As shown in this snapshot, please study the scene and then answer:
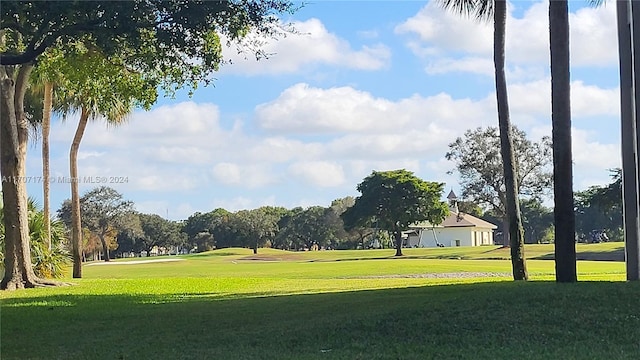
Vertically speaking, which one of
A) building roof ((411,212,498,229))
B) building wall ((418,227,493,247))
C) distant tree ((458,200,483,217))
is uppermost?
distant tree ((458,200,483,217))

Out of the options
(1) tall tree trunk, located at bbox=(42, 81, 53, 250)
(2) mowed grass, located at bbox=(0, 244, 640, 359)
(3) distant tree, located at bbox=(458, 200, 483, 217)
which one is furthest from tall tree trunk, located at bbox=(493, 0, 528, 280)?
(3) distant tree, located at bbox=(458, 200, 483, 217)

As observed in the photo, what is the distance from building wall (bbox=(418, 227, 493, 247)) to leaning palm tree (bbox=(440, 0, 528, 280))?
252ft

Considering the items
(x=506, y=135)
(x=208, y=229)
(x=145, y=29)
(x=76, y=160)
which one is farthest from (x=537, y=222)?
(x=145, y=29)

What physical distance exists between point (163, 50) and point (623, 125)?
8851mm

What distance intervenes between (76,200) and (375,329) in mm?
22618

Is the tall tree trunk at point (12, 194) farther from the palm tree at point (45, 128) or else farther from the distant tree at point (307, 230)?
the distant tree at point (307, 230)

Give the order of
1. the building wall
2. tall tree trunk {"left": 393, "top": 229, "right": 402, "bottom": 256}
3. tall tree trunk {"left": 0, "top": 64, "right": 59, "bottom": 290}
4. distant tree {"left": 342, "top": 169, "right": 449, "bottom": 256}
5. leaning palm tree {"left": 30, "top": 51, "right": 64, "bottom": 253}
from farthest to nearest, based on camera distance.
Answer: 1. the building wall
2. distant tree {"left": 342, "top": 169, "right": 449, "bottom": 256}
3. tall tree trunk {"left": 393, "top": 229, "right": 402, "bottom": 256}
4. leaning palm tree {"left": 30, "top": 51, "right": 64, "bottom": 253}
5. tall tree trunk {"left": 0, "top": 64, "right": 59, "bottom": 290}

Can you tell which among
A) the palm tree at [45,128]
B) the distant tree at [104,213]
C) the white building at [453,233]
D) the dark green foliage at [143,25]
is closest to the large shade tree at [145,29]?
the dark green foliage at [143,25]

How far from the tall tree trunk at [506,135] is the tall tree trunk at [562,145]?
4431 mm

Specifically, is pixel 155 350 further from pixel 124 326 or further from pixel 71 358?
pixel 124 326

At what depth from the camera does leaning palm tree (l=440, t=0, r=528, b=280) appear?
18.9 meters

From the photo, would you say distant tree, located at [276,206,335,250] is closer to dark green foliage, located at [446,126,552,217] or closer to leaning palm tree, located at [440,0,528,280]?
dark green foliage, located at [446,126,552,217]

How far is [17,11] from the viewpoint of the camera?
477 inches

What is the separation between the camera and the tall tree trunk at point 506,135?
18.9m
